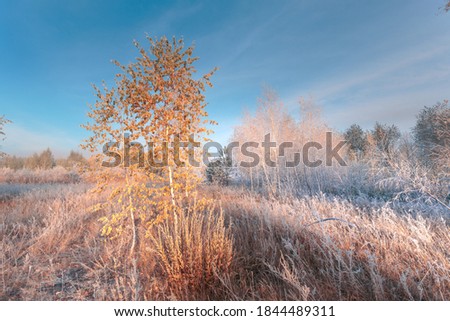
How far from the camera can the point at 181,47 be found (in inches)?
142

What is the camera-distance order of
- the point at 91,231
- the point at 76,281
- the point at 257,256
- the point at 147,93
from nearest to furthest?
the point at 76,281
the point at 257,256
the point at 147,93
the point at 91,231

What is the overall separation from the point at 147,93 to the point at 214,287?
2990 millimetres

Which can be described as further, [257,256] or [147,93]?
[147,93]

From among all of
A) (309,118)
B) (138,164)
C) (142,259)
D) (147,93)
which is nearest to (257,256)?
(142,259)

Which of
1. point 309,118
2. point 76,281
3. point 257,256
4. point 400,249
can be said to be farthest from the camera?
point 309,118

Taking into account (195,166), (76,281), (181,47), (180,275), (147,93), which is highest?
(181,47)

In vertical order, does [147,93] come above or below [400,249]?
above

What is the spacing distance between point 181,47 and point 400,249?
4297mm

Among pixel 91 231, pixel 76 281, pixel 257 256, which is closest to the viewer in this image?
pixel 76 281

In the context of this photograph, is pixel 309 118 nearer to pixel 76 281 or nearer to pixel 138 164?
pixel 138 164

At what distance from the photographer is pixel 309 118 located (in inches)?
482
